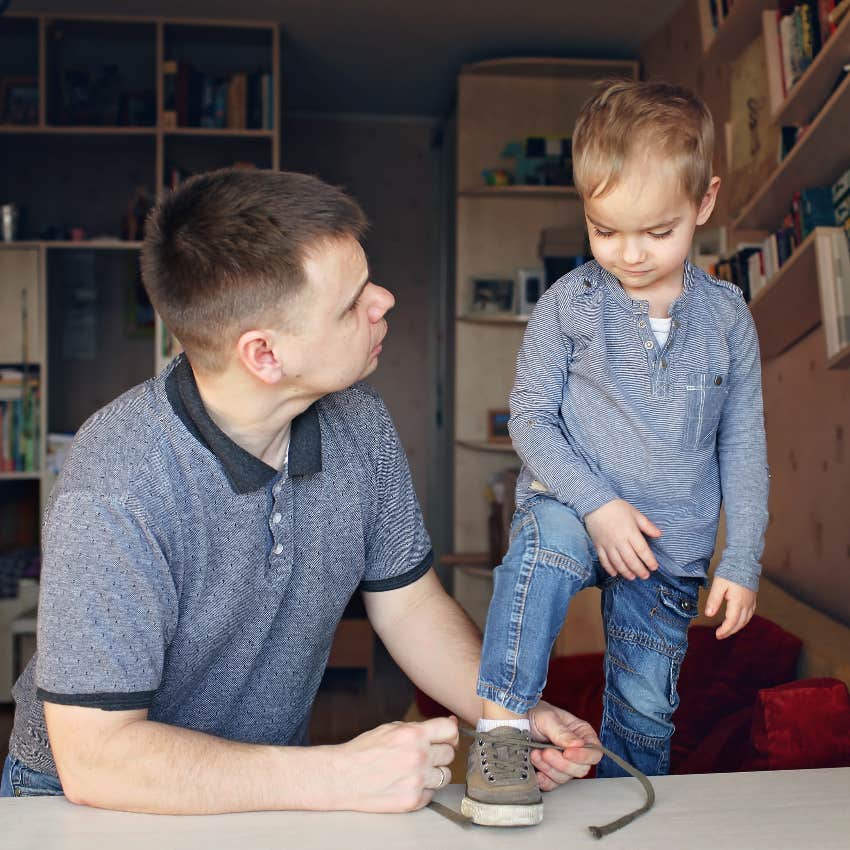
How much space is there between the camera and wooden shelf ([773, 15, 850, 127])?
6.01 feet

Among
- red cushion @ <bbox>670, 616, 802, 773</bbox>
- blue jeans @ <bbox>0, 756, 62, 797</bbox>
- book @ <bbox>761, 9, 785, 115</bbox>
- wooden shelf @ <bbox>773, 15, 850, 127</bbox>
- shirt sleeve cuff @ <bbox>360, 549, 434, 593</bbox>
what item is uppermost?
book @ <bbox>761, 9, 785, 115</bbox>

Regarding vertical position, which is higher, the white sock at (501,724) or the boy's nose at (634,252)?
the boy's nose at (634,252)

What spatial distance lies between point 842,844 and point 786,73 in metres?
1.76

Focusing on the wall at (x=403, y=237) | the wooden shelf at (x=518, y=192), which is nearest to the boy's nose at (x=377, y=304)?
the wooden shelf at (x=518, y=192)

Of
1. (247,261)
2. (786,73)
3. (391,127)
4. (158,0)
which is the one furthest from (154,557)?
(391,127)

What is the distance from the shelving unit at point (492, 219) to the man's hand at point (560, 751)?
3.06 metres

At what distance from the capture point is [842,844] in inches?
35.2

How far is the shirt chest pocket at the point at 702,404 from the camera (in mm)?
1269

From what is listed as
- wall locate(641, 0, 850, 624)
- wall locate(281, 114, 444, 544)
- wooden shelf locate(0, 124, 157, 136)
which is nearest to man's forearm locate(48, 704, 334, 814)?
wall locate(641, 0, 850, 624)

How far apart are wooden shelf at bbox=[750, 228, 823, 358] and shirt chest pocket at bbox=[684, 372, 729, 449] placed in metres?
0.84

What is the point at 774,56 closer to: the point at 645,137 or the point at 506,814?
the point at 645,137

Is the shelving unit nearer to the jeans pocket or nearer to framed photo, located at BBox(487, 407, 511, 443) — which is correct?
framed photo, located at BBox(487, 407, 511, 443)

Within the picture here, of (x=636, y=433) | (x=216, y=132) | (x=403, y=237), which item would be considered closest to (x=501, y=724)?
(x=636, y=433)

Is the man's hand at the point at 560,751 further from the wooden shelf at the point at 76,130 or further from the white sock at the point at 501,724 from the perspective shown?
the wooden shelf at the point at 76,130
